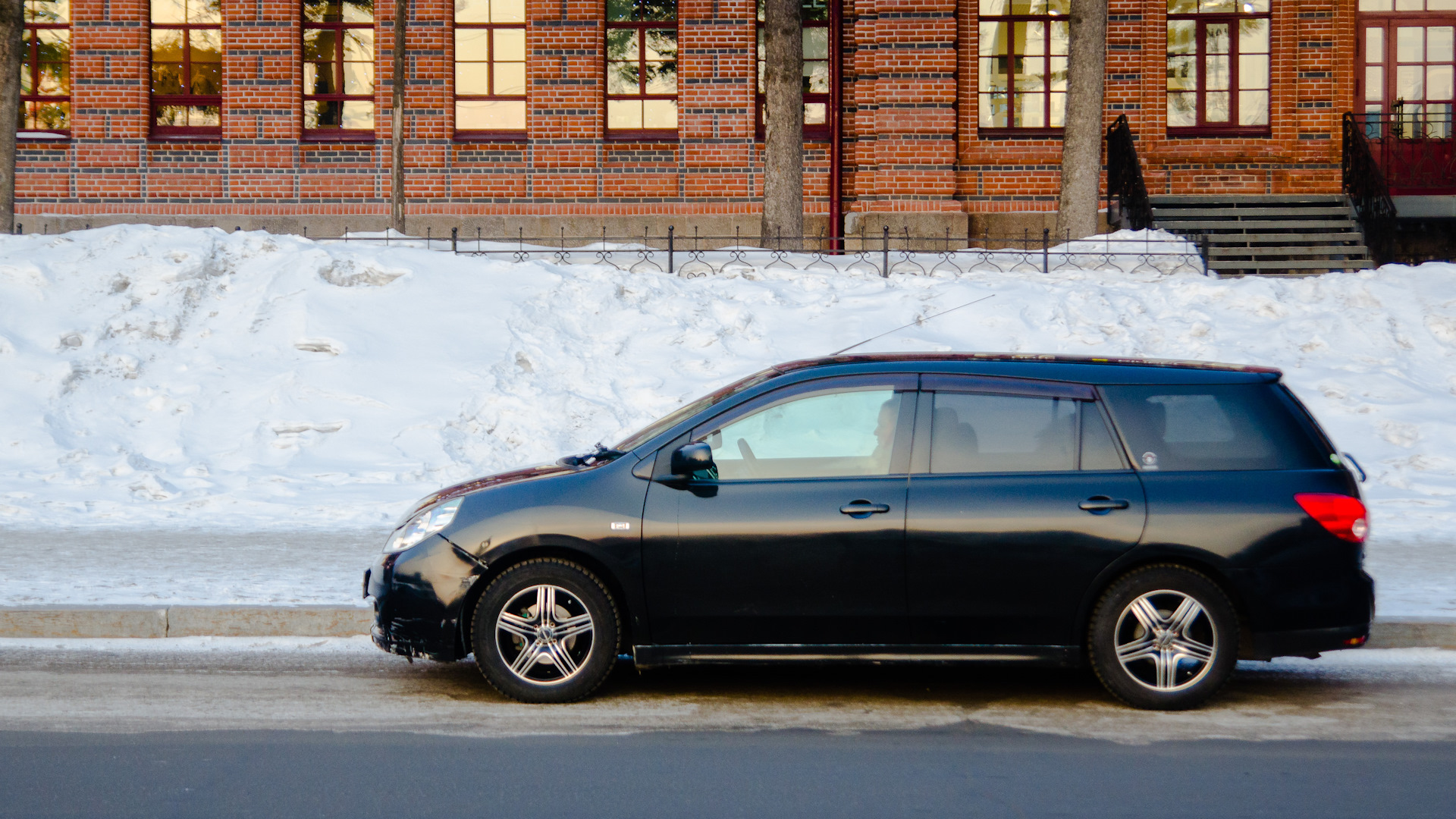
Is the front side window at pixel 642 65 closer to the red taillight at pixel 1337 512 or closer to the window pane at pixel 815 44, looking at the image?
the window pane at pixel 815 44

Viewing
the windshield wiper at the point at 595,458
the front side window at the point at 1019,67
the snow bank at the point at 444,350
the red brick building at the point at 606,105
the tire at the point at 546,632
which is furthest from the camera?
the front side window at the point at 1019,67

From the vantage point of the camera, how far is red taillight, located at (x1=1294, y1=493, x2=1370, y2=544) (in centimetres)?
585

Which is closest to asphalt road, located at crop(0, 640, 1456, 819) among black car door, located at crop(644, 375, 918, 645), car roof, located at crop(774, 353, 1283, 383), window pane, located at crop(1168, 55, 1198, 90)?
black car door, located at crop(644, 375, 918, 645)

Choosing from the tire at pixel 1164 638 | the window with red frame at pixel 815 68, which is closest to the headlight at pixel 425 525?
the tire at pixel 1164 638

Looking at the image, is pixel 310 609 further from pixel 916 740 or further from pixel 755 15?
pixel 755 15

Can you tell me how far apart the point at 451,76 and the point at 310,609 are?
16.5 meters

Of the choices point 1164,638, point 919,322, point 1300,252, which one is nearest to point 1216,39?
point 1300,252

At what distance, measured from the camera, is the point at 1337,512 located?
19.2 feet

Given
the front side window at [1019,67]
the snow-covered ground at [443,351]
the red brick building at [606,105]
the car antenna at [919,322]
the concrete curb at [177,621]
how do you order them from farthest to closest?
1. the front side window at [1019,67]
2. the red brick building at [606,105]
3. the car antenna at [919,322]
4. the snow-covered ground at [443,351]
5. the concrete curb at [177,621]

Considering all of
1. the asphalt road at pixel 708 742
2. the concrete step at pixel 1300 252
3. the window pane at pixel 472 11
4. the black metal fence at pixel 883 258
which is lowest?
the asphalt road at pixel 708 742

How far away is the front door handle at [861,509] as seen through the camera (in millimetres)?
5859

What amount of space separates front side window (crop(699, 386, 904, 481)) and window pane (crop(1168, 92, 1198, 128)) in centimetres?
1802

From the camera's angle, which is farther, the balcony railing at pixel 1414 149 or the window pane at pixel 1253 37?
the window pane at pixel 1253 37

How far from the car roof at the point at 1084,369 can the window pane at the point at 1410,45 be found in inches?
756
